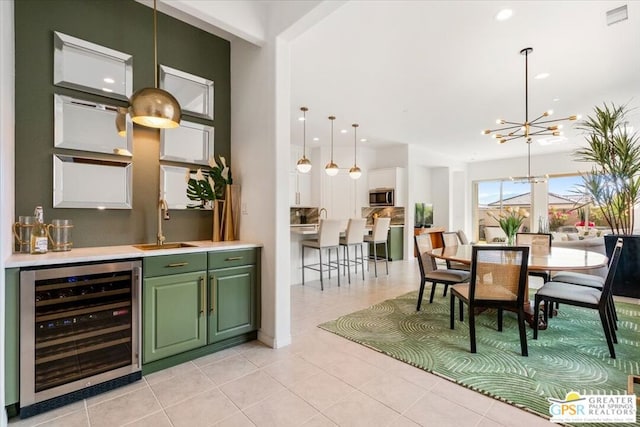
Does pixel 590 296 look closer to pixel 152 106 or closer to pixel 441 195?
pixel 152 106

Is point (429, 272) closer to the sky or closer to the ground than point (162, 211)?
closer to the ground

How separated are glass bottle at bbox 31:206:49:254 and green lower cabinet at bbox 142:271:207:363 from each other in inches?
27.2

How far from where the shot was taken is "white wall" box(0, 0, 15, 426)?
5.24 ft

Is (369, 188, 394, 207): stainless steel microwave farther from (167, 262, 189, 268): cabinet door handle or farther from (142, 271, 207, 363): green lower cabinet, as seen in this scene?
(167, 262, 189, 268): cabinet door handle

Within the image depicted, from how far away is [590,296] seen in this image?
2.48 meters

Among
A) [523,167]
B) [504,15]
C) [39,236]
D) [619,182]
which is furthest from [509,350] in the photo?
[523,167]

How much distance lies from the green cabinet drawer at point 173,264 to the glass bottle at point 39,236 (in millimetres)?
624

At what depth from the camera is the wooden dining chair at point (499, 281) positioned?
241 cm

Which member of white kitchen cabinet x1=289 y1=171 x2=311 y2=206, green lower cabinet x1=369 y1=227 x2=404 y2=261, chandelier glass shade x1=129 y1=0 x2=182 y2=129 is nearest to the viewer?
chandelier glass shade x1=129 y1=0 x2=182 y2=129

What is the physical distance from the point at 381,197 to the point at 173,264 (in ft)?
20.5

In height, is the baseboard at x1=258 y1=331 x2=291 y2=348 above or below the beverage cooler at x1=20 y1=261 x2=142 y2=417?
below

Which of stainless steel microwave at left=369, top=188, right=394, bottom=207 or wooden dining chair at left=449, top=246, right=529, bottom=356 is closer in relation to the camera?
wooden dining chair at left=449, top=246, right=529, bottom=356

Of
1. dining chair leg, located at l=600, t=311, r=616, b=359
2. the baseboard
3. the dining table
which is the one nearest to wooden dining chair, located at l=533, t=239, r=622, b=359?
dining chair leg, located at l=600, t=311, r=616, b=359

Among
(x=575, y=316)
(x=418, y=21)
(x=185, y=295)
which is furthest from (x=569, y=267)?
(x=185, y=295)
